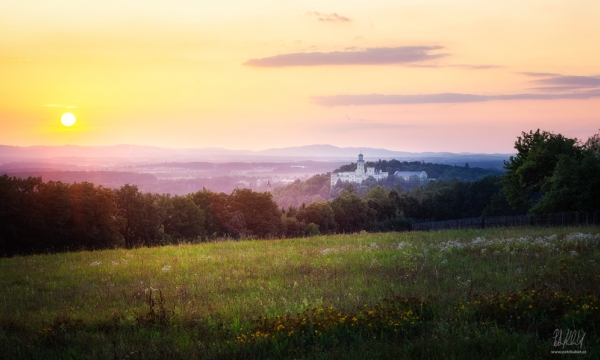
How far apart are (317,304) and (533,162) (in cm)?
4386

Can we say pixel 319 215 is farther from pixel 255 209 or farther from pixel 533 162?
pixel 533 162

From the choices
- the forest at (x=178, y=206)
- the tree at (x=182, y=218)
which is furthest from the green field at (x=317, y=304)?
the tree at (x=182, y=218)

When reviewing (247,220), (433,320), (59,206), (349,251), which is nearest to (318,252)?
(349,251)

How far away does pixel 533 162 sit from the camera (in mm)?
48156

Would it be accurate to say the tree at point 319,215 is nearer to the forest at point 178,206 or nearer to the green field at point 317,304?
the forest at point 178,206

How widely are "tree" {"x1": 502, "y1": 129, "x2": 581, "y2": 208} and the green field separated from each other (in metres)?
33.2

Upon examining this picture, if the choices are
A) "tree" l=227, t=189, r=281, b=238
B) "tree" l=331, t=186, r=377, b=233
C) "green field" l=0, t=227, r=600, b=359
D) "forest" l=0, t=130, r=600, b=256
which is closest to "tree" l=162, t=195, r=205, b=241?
"forest" l=0, t=130, r=600, b=256

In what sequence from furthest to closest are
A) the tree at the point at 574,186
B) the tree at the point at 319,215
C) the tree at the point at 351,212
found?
the tree at the point at 351,212 → the tree at the point at 319,215 → the tree at the point at 574,186

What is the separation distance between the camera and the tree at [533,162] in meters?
48.7

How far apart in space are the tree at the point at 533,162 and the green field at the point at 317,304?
33.2 metres

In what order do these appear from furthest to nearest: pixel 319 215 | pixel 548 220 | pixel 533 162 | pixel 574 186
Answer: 1. pixel 319 215
2. pixel 533 162
3. pixel 574 186
4. pixel 548 220

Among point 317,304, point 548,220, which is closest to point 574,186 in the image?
point 548,220

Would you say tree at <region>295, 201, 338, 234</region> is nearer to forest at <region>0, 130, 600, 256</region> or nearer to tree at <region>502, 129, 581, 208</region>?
forest at <region>0, 130, 600, 256</region>

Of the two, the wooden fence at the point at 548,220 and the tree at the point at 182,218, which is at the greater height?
the wooden fence at the point at 548,220
